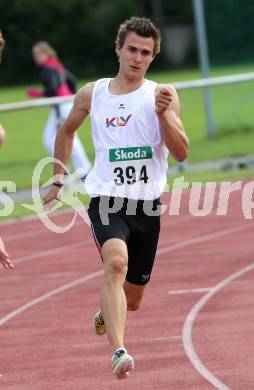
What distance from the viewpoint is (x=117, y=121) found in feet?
25.2

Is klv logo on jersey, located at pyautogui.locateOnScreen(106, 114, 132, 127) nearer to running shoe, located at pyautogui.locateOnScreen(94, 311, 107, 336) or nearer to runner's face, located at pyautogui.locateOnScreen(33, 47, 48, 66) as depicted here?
running shoe, located at pyautogui.locateOnScreen(94, 311, 107, 336)

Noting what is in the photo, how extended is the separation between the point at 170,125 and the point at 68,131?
885 millimetres

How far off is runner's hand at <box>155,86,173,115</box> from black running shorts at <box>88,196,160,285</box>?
64 cm

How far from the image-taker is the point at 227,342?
8.52 m

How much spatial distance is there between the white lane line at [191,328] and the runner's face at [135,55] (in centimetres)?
186

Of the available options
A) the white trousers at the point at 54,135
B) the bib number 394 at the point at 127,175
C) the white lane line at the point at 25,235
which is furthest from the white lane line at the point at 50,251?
the bib number 394 at the point at 127,175

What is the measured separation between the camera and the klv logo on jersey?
7660mm

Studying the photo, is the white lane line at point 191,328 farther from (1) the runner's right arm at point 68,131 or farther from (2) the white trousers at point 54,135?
(2) the white trousers at point 54,135

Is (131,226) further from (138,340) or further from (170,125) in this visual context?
(138,340)

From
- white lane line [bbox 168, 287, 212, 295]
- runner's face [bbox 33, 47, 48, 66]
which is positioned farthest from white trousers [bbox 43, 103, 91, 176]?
white lane line [bbox 168, 287, 212, 295]

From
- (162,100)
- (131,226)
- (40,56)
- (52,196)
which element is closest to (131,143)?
(162,100)

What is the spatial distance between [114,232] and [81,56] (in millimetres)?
61483

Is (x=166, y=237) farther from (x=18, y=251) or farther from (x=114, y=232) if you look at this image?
(x=114, y=232)


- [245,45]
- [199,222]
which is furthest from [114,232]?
[245,45]
